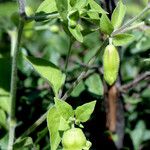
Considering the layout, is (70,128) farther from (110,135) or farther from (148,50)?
(148,50)

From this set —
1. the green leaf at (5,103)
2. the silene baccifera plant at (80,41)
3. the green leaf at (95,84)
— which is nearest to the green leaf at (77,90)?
the green leaf at (95,84)

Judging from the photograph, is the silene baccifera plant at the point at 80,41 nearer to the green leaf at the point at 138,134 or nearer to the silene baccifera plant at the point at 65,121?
the silene baccifera plant at the point at 65,121

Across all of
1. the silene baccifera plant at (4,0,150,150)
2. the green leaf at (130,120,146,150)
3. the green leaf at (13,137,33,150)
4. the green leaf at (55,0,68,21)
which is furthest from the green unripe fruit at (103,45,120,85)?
the green leaf at (130,120,146,150)

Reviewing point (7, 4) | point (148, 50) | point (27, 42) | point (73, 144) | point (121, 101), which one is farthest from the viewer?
point (7, 4)

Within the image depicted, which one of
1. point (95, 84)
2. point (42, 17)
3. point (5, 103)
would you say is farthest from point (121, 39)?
point (5, 103)

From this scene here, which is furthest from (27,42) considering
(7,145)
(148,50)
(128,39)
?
(128,39)

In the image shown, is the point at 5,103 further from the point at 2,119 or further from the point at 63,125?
the point at 63,125
